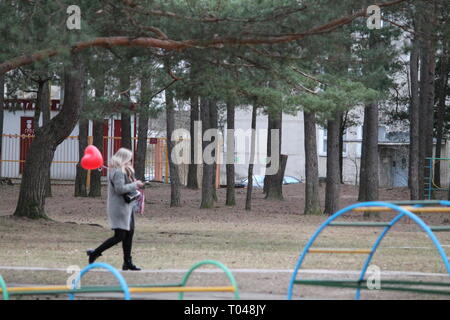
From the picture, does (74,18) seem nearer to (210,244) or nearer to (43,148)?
(210,244)

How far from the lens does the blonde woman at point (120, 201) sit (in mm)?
11453

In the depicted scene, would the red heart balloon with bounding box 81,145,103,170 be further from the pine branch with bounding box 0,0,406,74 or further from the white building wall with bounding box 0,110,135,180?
the white building wall with bounding box 0,110,135,180

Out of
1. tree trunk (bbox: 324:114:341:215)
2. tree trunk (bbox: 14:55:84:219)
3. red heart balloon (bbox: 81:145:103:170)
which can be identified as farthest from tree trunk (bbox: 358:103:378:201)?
red heart balloon (bbox: 81:145:103:170)

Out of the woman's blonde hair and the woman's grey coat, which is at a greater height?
the woman's blonde hair

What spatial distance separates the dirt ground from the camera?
11.6 m

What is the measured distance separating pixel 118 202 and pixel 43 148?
9.10 m

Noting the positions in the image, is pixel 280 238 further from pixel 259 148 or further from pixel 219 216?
pixel 259 148

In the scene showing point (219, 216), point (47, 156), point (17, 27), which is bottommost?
point (219, 216)

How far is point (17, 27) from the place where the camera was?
13469 millimetres

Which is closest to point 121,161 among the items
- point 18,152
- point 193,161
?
point 193,161

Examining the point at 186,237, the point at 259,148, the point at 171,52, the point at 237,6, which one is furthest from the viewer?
the point at 259,148

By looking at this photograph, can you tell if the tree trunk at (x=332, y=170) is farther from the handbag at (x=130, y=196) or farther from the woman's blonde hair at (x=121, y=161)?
the handbag at (x=130, y=196)
